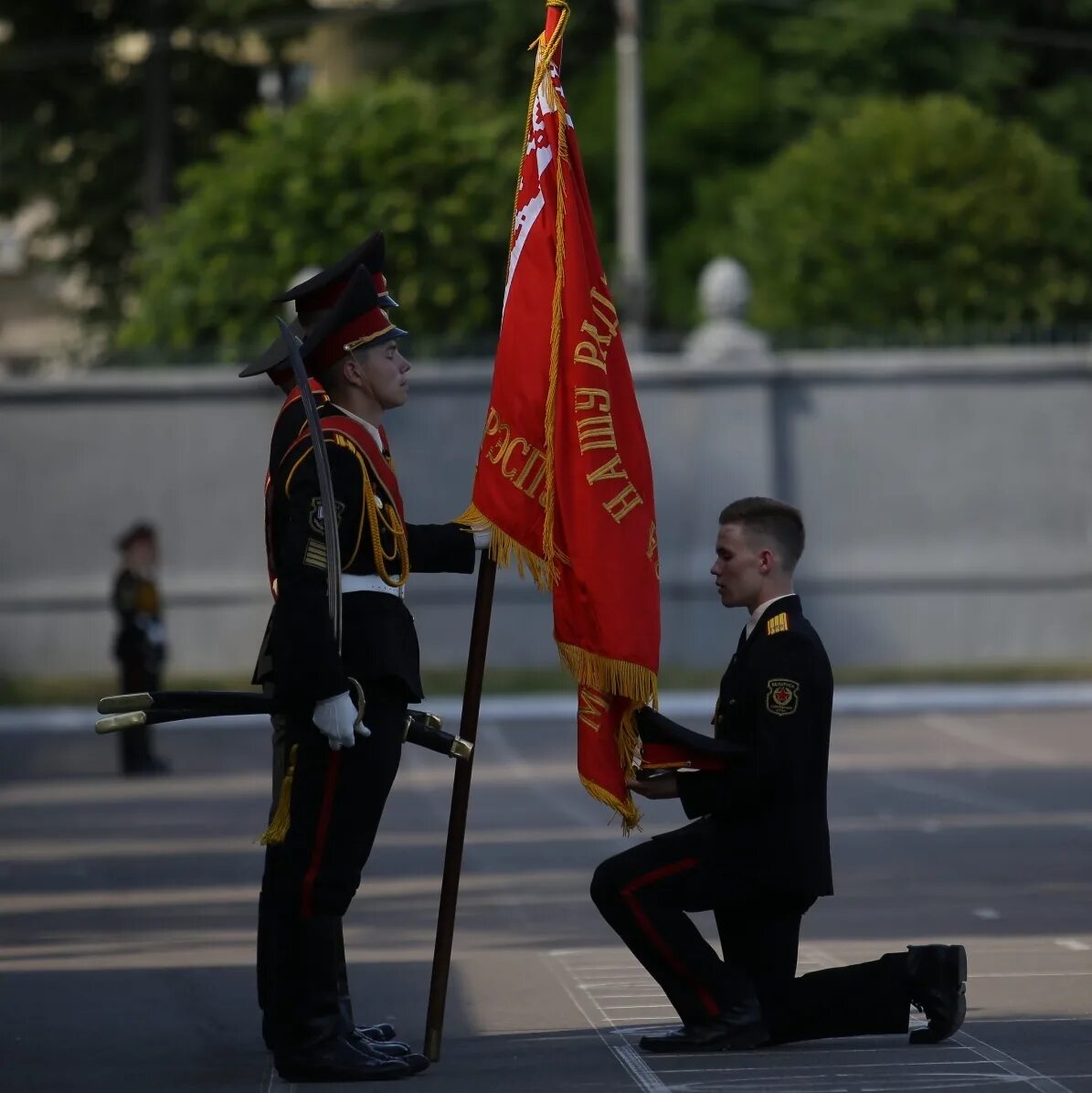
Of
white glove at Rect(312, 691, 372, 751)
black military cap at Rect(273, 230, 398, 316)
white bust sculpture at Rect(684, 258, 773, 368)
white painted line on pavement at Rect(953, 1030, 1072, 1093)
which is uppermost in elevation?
white bust sculpture at Rect(684, 258, 773, 368)

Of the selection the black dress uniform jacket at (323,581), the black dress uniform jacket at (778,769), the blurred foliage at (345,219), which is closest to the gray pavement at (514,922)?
the black dress uniform jacket at (778,769)

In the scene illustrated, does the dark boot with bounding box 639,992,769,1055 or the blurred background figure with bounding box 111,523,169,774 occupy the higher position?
the blurred background figure with bounding box 111,523,169,774

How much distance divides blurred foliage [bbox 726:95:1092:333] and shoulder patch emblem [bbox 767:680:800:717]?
19.6 m

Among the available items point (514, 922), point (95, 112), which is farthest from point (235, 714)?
point (95, 112)

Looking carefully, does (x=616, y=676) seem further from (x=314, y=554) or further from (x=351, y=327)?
(x=351, y=327)

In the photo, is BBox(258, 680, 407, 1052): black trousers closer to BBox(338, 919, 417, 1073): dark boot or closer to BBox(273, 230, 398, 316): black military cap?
BBox(338, 919, 417, 1073): dark boot

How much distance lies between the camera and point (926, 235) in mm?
26062

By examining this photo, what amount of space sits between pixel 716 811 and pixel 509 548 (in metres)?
0.93

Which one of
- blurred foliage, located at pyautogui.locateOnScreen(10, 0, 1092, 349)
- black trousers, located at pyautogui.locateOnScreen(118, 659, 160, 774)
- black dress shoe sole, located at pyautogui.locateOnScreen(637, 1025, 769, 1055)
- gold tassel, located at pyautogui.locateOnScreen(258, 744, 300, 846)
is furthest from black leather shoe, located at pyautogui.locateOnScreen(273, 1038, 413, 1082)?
blurred foliage, located at pyautogui.locateOnScreen(10, 0, 1092, 349)

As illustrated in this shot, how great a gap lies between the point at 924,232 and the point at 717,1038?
66.7ft

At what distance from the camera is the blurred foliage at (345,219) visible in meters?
26.4

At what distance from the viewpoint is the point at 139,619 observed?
54.7 feet

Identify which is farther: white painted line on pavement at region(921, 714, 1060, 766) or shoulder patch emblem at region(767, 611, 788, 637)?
white painted line on pavement at region(921, 714, 1060, 766)

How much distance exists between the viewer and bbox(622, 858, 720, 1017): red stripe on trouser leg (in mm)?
6523
